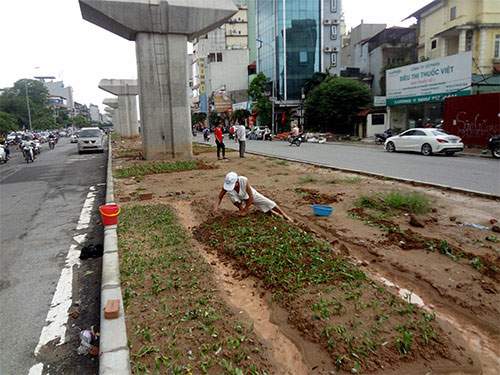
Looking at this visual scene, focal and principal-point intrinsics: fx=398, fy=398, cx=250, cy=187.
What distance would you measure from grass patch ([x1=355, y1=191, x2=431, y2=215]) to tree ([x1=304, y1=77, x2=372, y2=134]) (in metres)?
31.2

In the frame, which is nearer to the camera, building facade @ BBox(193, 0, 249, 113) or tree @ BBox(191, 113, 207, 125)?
building facade @ BBox(193, 0, 249, 113)

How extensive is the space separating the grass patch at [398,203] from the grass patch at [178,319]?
384cm

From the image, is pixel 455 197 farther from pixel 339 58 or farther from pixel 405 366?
pixel 339 58

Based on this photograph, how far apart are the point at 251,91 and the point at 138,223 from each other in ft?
153

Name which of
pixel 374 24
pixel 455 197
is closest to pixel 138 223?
pixel 455 197

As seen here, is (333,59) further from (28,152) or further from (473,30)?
(28,152)

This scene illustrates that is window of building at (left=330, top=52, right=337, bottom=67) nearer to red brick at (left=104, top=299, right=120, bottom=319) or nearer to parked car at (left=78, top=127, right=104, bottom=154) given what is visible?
parked car at (left=78, top=127, right=104, bottom=154)

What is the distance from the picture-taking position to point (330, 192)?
9320 mm

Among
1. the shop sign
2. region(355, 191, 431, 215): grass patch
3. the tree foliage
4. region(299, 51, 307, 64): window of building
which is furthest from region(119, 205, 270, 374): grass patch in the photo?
the tree foliage

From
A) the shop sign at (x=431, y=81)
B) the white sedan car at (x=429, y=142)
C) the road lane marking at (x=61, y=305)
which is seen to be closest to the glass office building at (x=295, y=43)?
the shop sign at (x=431, y=81)

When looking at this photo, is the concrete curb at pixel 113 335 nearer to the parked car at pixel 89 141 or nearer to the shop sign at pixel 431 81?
the parked car at pixel 89 141

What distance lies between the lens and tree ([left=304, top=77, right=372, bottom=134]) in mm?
37219

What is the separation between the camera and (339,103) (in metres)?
37.8

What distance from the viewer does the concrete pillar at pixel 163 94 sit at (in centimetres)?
1736
